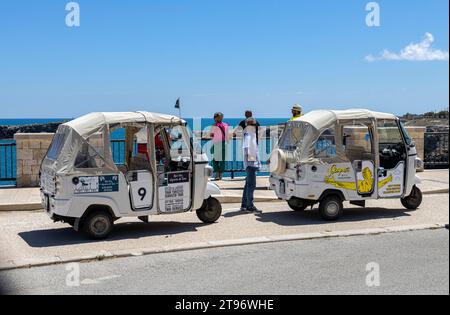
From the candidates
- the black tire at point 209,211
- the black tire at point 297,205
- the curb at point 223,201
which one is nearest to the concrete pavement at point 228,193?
the curb at point 223,201

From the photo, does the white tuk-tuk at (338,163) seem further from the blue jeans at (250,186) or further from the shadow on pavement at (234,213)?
the shadow on pavement at (234,213)

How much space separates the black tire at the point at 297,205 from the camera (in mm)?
11532

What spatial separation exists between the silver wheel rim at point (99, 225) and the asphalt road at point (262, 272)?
1301mm

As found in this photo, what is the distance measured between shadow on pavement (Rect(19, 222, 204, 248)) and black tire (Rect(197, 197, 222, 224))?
148 millimetres

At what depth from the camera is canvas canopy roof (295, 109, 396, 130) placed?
1051 cm

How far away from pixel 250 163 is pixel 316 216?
65.8 inches

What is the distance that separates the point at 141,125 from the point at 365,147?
4425 mm

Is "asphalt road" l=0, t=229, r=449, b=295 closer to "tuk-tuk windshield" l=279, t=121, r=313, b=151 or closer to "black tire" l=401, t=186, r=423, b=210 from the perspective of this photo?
"tuk-tuk windshield" l=279, t=121, r=313, b=151

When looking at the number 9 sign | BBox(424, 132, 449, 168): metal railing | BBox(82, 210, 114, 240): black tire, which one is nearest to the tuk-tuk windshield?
the number 9 sign

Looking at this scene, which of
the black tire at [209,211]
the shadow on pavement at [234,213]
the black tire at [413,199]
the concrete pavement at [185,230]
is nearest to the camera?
the concrete pavement at [185,230]

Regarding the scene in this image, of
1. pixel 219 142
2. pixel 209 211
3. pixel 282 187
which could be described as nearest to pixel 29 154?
pixel 219 142

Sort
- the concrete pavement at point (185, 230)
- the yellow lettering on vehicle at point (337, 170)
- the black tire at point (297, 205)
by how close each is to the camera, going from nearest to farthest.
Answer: the concrete pavement at point (185, 230)
the yellow lettering on vehicle at point (337, 170)
the black tire at point (297, 205)
